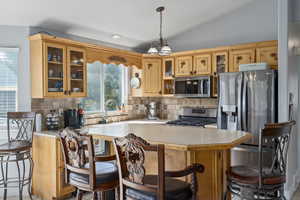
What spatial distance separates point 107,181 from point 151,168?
672 mm

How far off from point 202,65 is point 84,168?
10.9 ft

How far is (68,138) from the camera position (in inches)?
83.0

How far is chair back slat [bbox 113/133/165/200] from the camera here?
1608mm

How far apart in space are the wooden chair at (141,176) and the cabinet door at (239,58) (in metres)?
2.95

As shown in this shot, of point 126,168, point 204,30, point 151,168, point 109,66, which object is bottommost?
point 151,168

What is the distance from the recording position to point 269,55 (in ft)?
13.5

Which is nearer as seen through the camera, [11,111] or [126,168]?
[126,168]

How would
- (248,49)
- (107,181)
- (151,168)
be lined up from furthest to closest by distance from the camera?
(248,49) → (151,168) → (107,181)

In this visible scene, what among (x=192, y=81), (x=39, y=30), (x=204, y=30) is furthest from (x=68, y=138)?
(x=204, y=30)

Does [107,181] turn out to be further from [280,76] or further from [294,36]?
[294,36]

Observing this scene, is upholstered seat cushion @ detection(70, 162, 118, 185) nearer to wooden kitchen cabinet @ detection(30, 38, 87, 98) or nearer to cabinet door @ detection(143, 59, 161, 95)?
wooden kitchen cabinet @ detection(30, 38, 87, 98)

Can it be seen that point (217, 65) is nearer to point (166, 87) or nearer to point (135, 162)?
point (166, 87)

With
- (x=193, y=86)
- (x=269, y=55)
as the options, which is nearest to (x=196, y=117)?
(x=193, y=86)

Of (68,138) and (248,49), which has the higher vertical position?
(248,49)
